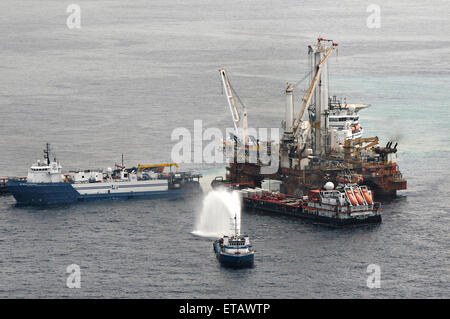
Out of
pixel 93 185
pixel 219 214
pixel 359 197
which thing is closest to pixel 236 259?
pixel 219 214

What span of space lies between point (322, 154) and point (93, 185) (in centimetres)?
3773

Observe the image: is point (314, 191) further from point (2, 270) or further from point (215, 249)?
point (2, 270)

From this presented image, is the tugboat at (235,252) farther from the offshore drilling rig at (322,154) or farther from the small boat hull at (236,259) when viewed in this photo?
the offshore drilling rig at (322,154)

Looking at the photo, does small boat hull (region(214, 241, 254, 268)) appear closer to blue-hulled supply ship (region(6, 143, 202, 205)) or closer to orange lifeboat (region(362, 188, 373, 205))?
A: orange lifeboat (region(362, 188, 373, 205))

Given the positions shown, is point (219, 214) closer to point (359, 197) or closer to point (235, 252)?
point (359, 197)

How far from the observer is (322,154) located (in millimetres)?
166125

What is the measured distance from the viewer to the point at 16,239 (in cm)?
12850

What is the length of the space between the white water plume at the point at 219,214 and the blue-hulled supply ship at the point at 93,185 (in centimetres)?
553

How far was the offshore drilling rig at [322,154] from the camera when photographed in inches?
6171

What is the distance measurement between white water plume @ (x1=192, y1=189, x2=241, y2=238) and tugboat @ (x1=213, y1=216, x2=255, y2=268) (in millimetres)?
5384

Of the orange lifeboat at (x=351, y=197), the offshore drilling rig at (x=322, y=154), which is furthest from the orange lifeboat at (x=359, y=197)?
the offshore drilling rig at (x=322, y=154)

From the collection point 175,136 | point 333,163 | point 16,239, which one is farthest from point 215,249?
point 175,136
